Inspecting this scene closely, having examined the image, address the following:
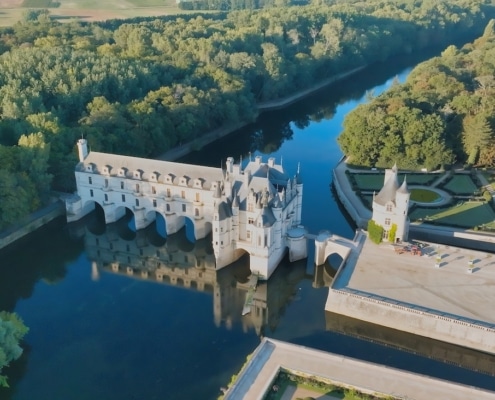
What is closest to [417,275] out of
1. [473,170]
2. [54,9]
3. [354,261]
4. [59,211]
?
[354,261]

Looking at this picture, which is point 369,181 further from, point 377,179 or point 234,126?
point 234,126

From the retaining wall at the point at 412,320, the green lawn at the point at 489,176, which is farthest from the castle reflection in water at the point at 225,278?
the green lawn at the point at 489,176

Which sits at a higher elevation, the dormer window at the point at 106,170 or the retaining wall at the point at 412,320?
the dormer window at the point at 106,170

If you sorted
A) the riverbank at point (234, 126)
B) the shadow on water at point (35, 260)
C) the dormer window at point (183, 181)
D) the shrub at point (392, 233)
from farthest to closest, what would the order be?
the riverbank at point (234, 126), the dormer window at point (183, 181), the shrub at point (392, 233), the shadow on water at point (35, 260)

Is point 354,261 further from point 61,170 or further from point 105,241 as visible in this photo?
point 61,170

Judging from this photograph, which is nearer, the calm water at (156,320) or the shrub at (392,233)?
the calm water at (156,320)

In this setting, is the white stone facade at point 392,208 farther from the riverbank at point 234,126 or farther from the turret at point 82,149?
the riverbank at point 234,126

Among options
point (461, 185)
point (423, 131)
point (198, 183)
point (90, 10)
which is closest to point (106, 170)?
point (198, 183)

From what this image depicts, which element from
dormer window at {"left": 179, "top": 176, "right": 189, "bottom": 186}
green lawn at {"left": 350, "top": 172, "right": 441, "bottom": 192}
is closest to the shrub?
green lawn at {"left": 350, "top": 172, "right": 441, "bottom": 192}

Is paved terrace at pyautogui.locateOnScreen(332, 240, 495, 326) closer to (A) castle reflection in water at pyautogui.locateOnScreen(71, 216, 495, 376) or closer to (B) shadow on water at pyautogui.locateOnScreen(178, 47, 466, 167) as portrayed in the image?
(A) castle reflection in water at pyautogui.locateOnScreen(71, 216, 495, 376)
